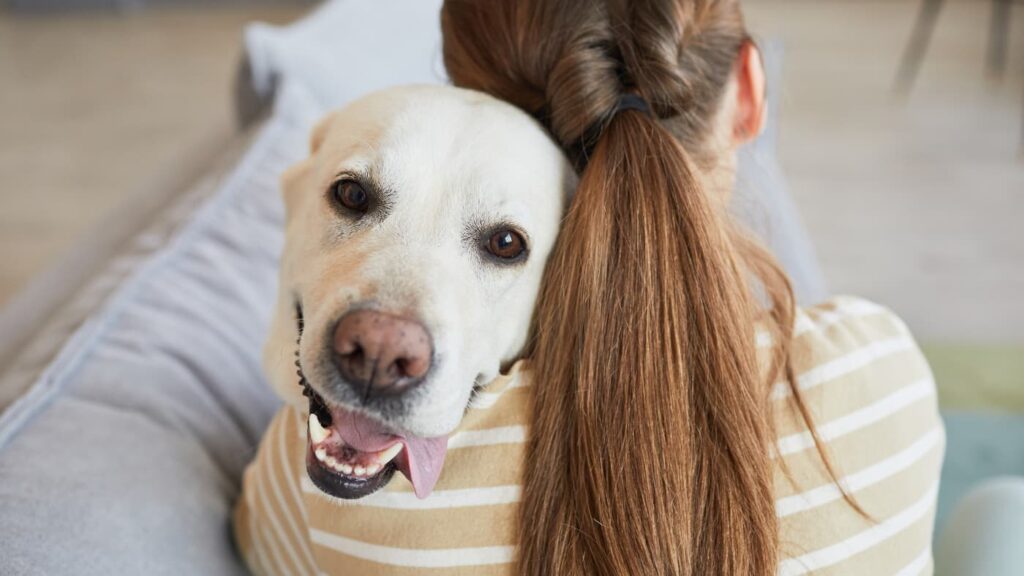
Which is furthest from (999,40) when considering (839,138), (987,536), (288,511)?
(288,511)

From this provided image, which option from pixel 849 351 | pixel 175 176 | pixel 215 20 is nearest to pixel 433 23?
pixel 175 176

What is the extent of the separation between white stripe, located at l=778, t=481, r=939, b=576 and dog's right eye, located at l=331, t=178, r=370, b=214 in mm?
544

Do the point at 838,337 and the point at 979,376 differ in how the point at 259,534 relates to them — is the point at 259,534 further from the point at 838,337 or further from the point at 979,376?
the point at 979,376

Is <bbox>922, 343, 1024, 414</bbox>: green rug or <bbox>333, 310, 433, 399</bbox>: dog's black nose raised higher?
<bbox>333, 310, 433, 399</bbox>: dog's black nose

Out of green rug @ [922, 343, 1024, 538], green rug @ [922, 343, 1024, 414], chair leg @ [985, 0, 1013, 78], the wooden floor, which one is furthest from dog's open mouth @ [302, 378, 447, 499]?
chair leg @ [985, 0, 1013, 78]

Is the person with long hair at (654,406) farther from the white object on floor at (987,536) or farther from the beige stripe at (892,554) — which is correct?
the white object on floor at (987,536)

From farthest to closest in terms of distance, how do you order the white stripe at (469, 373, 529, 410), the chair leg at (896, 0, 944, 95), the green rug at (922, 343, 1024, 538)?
the chair leg at (896, 0, 944, 95) < the green rug at (922, 343, 1024, 538) < the white stripe at (469, 373, 529, 410)

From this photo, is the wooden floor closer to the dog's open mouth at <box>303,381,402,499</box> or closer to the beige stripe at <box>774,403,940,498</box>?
the dog's open mouth at <box>303,381,402,499</box>

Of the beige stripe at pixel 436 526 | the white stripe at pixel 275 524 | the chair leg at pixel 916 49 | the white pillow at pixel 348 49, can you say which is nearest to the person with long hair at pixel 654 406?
the beige stripe at pixel 436 526

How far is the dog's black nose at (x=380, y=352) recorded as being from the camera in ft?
2.59

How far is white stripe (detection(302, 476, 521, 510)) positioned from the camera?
845 mm

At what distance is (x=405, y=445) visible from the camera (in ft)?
2.77

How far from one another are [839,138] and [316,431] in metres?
3.31

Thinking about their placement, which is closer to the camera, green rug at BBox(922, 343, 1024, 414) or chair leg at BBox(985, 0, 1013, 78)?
green rug at BBox(922, 343, 1024, 414)
